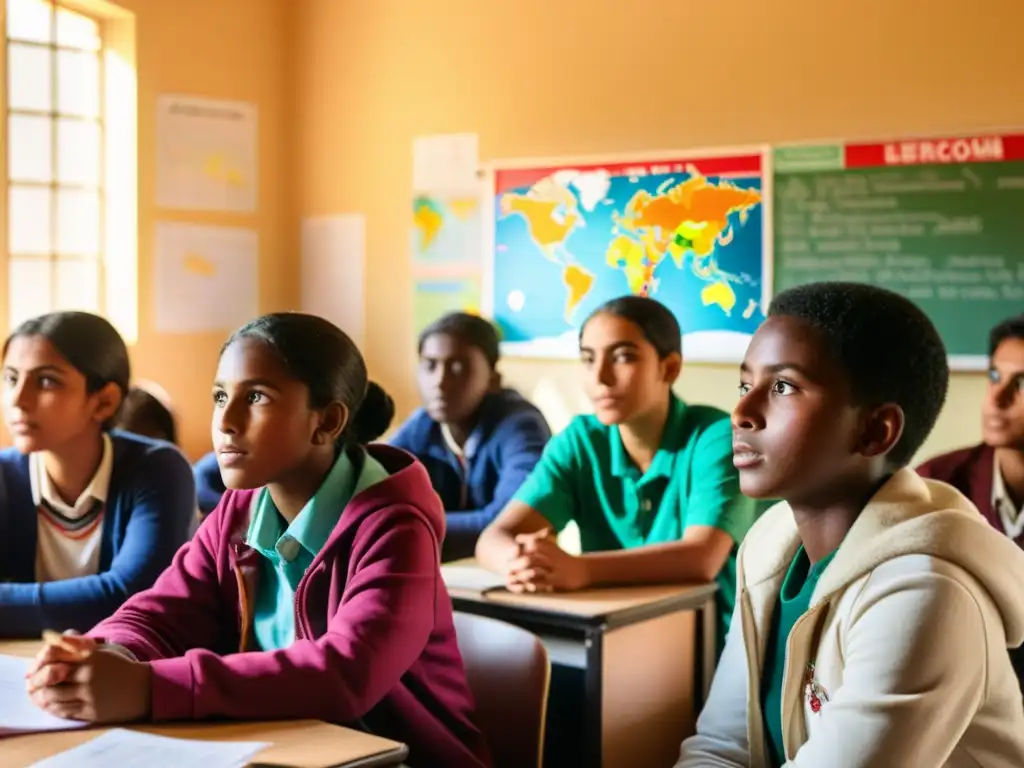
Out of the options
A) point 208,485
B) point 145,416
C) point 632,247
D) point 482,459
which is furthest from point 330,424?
point 632,247

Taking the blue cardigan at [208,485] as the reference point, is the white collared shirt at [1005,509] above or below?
above

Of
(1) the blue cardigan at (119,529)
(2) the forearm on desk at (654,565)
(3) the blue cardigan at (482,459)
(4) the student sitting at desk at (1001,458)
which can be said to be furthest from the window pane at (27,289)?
(4) the student sitting at desk at (1001,458)

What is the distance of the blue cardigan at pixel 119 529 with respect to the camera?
2.13m

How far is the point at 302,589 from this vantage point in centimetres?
175

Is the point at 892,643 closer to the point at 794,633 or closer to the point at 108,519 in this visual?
the point at 794,633

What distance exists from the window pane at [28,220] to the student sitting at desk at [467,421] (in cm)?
177

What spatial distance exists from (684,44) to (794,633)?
3.54 metres

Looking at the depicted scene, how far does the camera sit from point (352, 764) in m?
1.37

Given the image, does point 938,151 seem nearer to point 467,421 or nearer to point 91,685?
point 467,421

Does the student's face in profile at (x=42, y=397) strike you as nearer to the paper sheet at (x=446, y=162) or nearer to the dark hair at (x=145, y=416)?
the dark hair at (x=145, y=416)

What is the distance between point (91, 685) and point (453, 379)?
2.25 meters

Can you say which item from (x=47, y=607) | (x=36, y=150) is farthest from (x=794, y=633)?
(x=36, y=150)

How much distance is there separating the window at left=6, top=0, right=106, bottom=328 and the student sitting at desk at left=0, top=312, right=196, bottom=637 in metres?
2.38

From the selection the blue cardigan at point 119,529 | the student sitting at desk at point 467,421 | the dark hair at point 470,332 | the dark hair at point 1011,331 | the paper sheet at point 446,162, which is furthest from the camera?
the paper sheet at point 446,162
